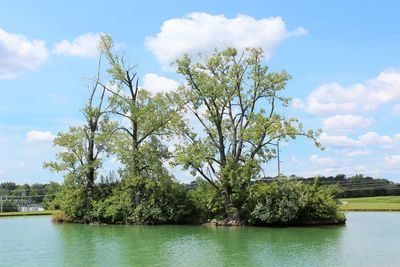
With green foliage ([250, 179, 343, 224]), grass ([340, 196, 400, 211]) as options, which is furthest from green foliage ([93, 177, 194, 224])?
grass ([340, 196, 400, 211])

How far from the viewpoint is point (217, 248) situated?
69.4 ft

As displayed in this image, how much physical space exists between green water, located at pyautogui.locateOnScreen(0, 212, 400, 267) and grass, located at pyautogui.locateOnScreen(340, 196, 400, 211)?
16.3 metres

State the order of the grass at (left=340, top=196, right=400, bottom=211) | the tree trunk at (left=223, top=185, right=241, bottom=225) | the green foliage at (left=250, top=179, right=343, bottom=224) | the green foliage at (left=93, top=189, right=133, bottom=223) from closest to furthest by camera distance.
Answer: the green foliage at (left=250, top=179, right=343, bottom=224)
the tree trunk at (left=223, top=185, right=241, bottom=225)
the green foliage at (left=93, top=189, right=133, bottom=223)
the grass at (left=340, top=196, right=400, bottom=211)

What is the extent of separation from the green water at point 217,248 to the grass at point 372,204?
1631 centimetres

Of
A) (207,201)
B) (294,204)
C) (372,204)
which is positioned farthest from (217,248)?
(372,204)

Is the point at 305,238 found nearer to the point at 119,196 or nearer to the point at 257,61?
the point at 257,61

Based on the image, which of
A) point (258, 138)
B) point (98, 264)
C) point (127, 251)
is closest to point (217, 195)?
point (258, 138)

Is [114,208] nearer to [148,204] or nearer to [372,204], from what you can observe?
[148,204]

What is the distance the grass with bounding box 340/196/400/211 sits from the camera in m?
45.5

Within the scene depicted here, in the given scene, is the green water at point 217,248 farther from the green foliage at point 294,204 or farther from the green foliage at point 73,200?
the green foliage at point 73,200

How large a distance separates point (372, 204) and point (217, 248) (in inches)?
1405

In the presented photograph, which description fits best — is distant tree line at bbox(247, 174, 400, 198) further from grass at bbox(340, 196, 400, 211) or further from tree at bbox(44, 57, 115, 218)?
tree at bbox(44, 57, 115, 218)

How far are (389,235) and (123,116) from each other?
891 inches

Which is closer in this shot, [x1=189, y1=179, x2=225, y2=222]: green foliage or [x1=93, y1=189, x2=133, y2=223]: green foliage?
[x1=189, y1=179, x2=225, y2=222]: green foliage
